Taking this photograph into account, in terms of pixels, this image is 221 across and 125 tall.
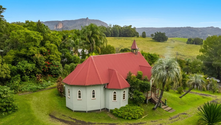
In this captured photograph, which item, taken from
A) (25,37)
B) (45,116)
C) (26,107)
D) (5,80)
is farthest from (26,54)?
(45,116)

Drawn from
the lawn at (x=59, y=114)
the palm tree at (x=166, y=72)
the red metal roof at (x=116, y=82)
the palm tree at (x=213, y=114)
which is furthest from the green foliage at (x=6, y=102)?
the palm tree at (x=213, y=114)

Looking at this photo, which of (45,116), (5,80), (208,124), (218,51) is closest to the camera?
(208,124)

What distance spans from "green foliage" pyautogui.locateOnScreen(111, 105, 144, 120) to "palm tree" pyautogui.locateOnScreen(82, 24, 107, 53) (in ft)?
103

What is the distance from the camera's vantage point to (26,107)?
2581cm

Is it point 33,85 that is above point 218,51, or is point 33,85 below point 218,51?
below

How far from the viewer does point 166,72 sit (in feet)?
76.5

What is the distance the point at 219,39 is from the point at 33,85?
60419 mm

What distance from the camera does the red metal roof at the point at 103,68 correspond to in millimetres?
24922

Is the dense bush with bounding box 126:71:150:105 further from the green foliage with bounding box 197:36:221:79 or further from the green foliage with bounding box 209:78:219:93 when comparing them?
the green foliage with bounding box 197:36:221:79

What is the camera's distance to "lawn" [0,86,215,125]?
2273 centimetres

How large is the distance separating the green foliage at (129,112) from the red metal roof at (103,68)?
141 inches

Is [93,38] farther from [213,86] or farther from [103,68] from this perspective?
[213,86]

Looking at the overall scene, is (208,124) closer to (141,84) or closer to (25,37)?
(141,84)

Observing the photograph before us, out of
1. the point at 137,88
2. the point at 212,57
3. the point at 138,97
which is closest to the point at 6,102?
the point at 138,97
